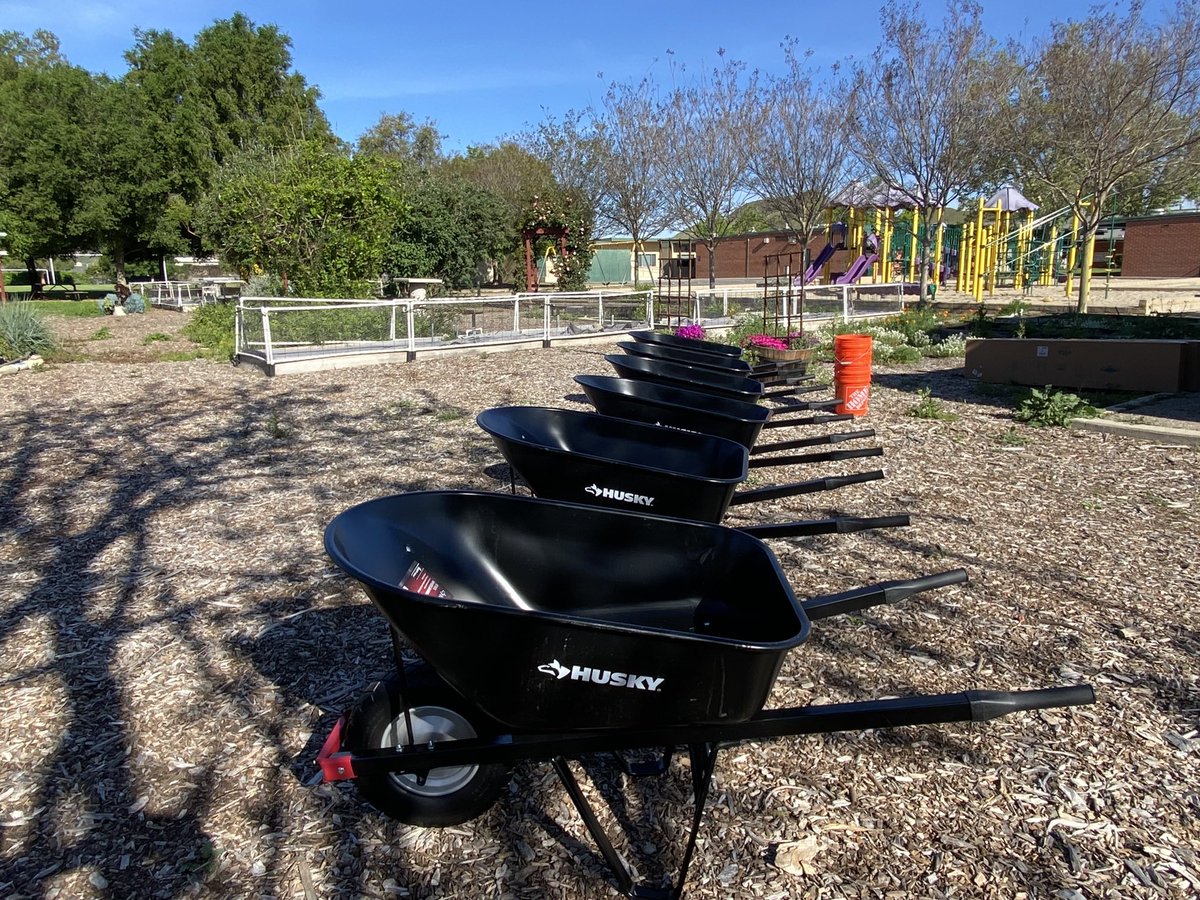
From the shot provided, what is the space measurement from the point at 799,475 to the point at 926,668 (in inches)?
127

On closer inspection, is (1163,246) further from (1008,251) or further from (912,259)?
(912,259)

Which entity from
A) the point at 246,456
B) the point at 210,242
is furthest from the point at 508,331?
the point at 210,242

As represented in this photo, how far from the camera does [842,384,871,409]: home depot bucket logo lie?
811 cm

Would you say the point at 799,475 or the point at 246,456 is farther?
the point at 246,456

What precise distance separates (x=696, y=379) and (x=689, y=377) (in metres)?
0.15

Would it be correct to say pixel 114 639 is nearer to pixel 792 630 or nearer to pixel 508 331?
pixel 792 630

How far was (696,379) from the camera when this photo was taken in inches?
262

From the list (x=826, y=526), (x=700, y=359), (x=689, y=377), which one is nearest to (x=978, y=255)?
(x=700, y=359)

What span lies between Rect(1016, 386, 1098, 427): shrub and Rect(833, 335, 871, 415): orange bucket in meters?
1.45

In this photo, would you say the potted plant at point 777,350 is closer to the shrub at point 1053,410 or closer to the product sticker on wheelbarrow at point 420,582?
the shrub at point 1053,410

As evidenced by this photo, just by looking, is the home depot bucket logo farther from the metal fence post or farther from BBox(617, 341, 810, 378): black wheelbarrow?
the metal fence post

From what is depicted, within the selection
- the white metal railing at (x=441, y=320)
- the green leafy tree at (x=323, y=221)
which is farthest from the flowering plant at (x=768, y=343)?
the green leafy tree at (x=323, y=221)

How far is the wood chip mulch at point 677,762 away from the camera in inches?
93.2

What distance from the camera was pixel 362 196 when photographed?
1562cm
